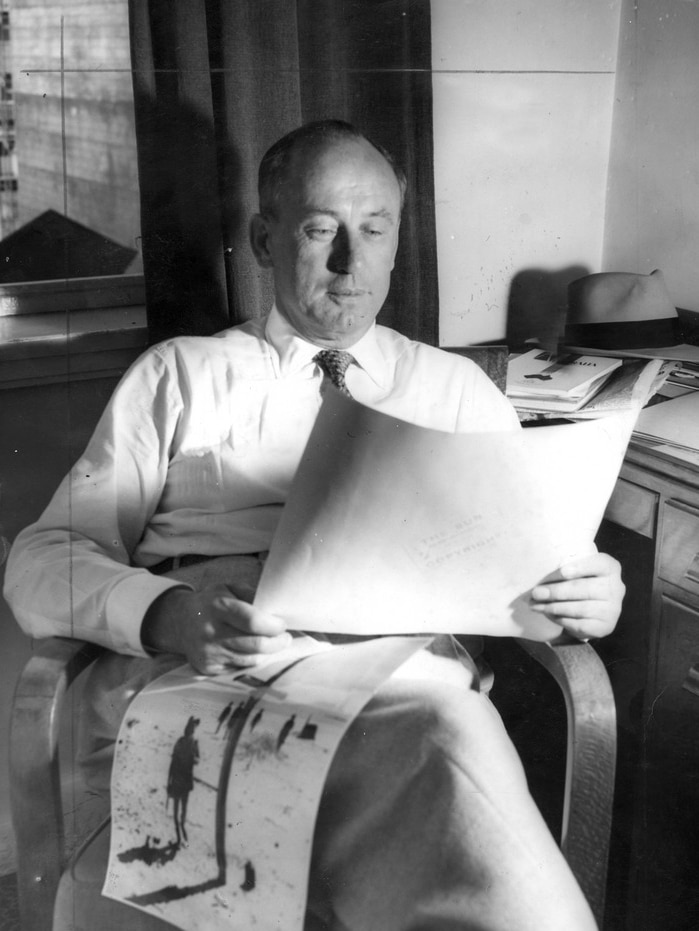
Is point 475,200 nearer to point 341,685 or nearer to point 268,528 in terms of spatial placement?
point 268,528

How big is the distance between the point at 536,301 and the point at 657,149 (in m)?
0.27

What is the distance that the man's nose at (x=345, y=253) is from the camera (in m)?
0.93

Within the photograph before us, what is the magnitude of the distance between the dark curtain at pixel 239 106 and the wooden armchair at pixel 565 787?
17.8 inches

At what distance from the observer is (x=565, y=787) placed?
2.97 ft

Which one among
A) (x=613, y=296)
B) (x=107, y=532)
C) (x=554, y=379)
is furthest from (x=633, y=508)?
(x=107, y=532)

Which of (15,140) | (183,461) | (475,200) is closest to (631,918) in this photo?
(183,461)

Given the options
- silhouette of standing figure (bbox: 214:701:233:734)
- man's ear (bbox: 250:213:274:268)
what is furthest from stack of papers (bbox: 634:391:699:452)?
silhouette of standing figure (bbox: 214:701:233:734)

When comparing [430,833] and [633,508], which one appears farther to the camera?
[633,508]

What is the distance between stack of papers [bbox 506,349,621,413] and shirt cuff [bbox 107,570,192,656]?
0.58 meters

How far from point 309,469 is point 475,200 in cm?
50

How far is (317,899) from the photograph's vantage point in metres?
0.80

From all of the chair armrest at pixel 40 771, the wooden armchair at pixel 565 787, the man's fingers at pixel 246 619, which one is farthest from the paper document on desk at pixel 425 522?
the chair armrest at pixel 40 771

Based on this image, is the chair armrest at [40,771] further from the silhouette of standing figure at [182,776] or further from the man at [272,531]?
the silhouette of standing figure at [182,776]

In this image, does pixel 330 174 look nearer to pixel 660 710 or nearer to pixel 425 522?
pixel 425 522
